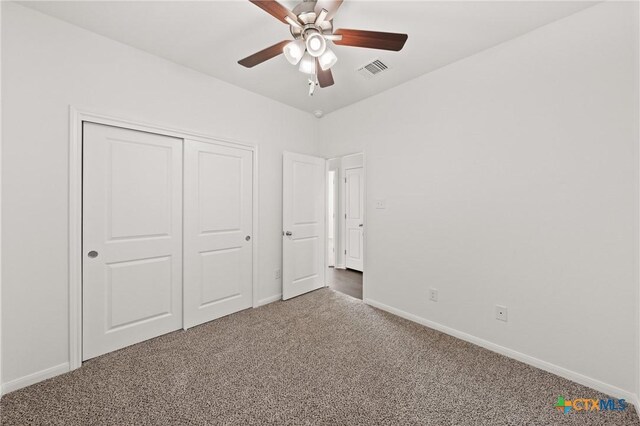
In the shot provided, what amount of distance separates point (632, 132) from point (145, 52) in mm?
3691

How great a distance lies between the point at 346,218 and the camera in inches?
205

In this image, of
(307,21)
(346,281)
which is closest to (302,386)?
(307,21)

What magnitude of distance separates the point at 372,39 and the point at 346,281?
11.4 ft

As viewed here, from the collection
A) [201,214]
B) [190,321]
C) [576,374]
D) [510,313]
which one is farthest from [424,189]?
[190,321]

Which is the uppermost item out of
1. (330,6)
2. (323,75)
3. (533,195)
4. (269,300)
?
(330,6)

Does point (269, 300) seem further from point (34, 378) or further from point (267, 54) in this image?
point (267, 54)

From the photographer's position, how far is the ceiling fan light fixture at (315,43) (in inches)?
65.0

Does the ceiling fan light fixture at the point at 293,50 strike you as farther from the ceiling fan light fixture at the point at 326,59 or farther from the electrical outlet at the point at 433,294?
the electrical outlet at the point at 433,294

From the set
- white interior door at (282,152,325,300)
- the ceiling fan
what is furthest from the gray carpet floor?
the ceiling fan

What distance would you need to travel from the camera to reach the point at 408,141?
9.15 feet

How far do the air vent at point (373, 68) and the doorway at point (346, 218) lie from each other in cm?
209

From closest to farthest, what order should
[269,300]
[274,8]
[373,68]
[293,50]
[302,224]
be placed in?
[274,8]
[293,50]
[373,68]
[269,300]
[302,224]

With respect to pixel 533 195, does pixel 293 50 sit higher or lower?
higher

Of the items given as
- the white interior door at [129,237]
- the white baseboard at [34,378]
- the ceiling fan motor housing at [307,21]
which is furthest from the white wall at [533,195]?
the white baseboard at [34,378]
